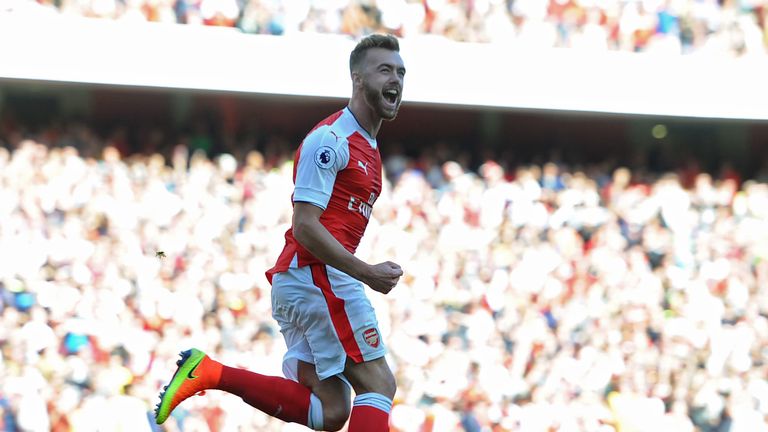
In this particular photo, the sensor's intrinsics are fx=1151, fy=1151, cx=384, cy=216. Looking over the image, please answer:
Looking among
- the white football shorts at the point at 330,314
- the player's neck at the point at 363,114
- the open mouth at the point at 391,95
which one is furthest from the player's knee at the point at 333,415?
the open mouth at the point at 391,95

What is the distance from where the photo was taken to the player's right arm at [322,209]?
12.7ft

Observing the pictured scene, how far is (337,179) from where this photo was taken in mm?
4133

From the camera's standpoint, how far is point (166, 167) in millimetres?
9109

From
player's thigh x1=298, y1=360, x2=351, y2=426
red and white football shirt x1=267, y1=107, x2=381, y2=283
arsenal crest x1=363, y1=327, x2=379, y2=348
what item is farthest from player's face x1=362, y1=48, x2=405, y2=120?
player's thigh x1=298, y1=360, x2=351, y2=426

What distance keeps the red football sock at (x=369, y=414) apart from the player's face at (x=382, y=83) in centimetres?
102

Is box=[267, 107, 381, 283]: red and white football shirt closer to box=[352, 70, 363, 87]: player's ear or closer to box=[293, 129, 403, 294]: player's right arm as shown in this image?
box=[293, 129, 403, 294]: player's right arm

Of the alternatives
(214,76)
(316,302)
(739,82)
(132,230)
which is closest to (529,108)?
(739,82)

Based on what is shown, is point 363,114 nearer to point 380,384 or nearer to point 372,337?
point 372,337

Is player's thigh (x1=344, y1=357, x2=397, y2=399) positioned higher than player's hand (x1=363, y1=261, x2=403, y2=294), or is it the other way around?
player's hand (x1=363, y1=261, x2=403, y2=294)

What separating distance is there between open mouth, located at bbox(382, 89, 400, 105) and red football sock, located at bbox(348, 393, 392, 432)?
3.49ft

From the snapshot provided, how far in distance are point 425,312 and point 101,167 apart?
8.97 feet

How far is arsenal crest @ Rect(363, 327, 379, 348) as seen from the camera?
4.17 meters

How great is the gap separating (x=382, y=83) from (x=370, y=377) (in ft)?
3.50

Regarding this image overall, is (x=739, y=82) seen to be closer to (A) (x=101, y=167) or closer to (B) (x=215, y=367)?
(A) (x=101, y=167)
